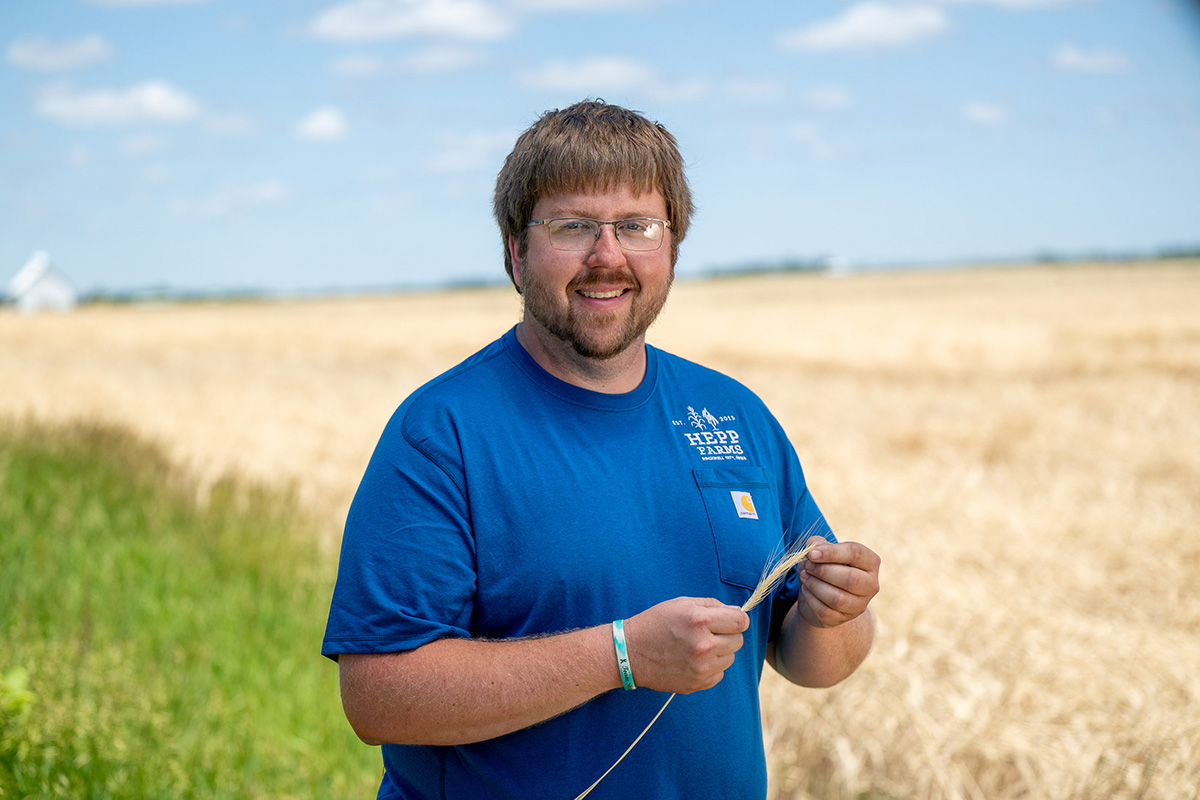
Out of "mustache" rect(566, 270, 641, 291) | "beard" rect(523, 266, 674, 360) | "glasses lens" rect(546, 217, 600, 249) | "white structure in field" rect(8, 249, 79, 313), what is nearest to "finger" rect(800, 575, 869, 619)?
"beard" rect(523, 266, 674, 360)

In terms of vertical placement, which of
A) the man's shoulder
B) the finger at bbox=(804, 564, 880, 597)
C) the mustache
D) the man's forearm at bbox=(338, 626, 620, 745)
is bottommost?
the man's forearm at bbox=(338, 626, 620, 745)

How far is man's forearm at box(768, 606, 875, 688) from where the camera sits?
2.21m

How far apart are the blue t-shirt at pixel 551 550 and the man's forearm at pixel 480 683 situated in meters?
0.05

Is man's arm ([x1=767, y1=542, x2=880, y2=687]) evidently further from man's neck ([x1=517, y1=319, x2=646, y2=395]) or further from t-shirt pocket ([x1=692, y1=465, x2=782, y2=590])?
man's neck ([x1=517, y1=319, x2=646, y2=395])

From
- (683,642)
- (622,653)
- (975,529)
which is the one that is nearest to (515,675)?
(622,653)

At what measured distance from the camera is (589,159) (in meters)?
2.03

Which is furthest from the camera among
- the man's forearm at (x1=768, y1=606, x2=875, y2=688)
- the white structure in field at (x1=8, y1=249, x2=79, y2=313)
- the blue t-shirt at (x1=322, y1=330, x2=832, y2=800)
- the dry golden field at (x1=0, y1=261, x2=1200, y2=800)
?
the white structure in field at (x1=8, y1=249, x2=79, y2=313)

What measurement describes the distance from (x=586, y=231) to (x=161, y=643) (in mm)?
4286

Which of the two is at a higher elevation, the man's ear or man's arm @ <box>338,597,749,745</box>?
the man's ear

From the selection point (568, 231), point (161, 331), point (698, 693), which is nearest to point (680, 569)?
point (698, 693)

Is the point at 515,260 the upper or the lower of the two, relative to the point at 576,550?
upper

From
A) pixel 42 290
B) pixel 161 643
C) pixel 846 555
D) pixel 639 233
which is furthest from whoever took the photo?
pixel 42 290

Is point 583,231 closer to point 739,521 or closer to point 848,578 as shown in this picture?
point 739,521

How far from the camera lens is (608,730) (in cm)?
199
